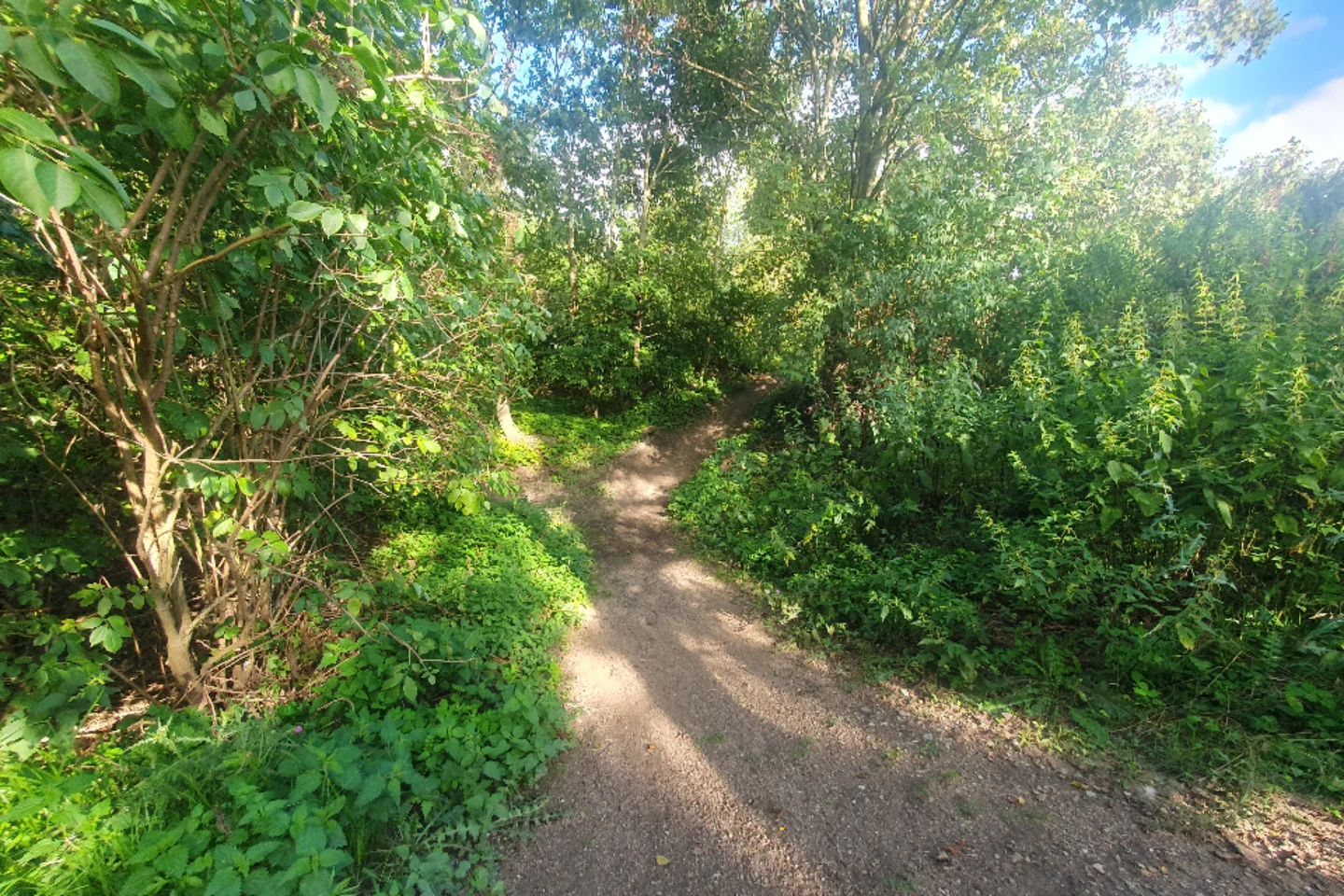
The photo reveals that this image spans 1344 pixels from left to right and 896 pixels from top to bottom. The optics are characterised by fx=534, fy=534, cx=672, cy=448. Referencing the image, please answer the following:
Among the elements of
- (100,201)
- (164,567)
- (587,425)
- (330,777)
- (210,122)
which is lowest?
(330,777)

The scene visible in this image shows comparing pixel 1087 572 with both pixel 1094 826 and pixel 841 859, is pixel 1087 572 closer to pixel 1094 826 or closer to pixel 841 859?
pixel 1094 826

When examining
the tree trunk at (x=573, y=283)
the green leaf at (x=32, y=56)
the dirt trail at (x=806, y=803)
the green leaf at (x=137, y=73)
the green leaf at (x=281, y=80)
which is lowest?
the dirt trail at (x=806, y=803)

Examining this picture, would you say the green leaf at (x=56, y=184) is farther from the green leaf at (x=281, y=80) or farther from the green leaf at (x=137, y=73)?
the green leaf at (x=281, y=80)

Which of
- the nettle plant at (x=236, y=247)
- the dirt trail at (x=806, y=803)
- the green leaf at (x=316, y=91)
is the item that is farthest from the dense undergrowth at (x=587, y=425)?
the green leaf at (x=316, y=91)

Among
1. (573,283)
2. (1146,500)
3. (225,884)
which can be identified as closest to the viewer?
(225,884)

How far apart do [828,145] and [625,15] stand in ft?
15.6

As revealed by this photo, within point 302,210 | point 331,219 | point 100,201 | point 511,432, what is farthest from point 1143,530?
point 511,432

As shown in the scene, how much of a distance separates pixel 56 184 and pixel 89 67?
1.14ft

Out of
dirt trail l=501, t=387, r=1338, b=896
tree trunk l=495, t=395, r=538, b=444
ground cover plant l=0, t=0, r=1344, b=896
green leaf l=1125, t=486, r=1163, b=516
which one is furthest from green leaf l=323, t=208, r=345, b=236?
tree trunk l=495, t=395, r=538, b=444

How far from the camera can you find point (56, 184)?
1045 millimetres

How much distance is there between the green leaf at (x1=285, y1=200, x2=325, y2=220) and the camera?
171 cm

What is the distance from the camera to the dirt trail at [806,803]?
2.37 metres

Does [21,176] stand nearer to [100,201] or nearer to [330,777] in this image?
[100,201]

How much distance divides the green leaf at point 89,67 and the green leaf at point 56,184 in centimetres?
24
